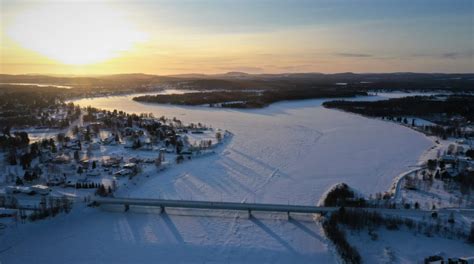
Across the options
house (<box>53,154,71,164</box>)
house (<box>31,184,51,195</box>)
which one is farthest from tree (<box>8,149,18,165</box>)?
house (<box>31,184,51,195</box>)

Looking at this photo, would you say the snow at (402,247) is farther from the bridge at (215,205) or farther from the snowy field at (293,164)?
the snowy field at (293,164)

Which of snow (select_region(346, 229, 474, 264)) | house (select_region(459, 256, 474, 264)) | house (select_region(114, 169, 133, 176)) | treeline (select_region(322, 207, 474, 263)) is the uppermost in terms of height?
house (select_region(114, 169, 133, 176))

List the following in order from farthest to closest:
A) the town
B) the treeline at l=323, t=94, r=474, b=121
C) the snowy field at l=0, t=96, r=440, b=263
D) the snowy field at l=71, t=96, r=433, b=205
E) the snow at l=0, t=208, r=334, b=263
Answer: the treeline at l=323, t=94, r=474, b=121, the snowy field at l=71, t=96, r=433, b=205, the town, the snowy field at l=0, t=96, r=440, b=263, the snow at l=0, t=208, r=334, b=263

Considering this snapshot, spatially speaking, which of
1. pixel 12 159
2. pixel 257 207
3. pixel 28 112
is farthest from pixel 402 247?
pixel 28 112

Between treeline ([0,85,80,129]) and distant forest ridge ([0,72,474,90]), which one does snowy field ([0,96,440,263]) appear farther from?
distant forest ridge ([0,72,474,90])

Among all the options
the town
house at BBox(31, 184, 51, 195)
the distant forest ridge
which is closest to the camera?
the town

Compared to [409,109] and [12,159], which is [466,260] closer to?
[12,159]

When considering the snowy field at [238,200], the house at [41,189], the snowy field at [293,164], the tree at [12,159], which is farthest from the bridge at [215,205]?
the tree at [12,159]
